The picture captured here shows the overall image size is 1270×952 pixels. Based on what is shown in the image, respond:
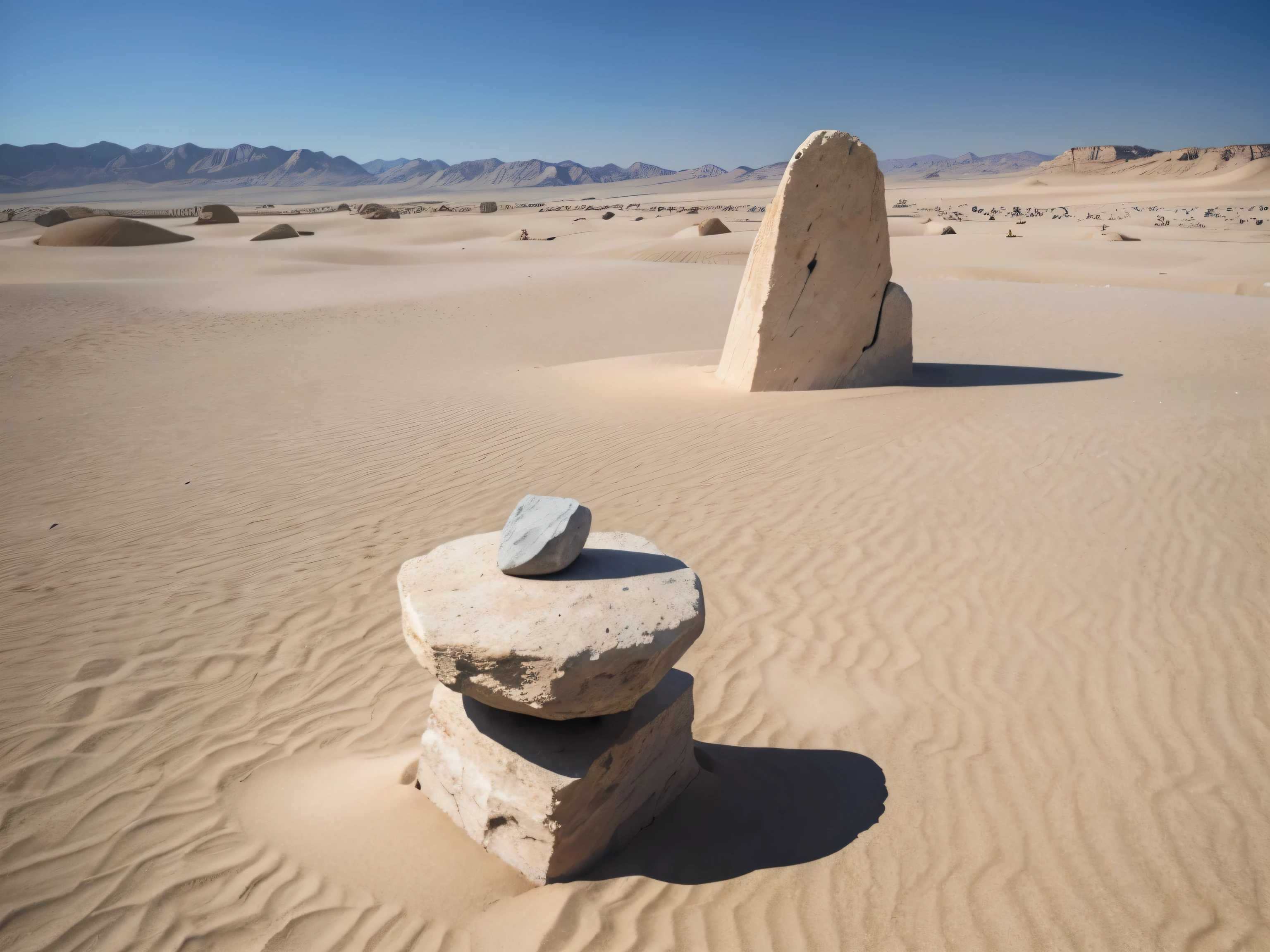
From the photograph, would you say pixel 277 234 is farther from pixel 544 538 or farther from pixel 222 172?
pixel 222 172

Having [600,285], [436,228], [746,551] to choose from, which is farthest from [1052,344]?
[436,228]

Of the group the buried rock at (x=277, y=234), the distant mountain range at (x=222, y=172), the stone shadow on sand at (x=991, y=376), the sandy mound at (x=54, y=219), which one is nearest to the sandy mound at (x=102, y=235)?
the buried rock at (x=277, y=234)

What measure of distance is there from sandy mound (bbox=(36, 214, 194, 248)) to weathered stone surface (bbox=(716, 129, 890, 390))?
91.0ft

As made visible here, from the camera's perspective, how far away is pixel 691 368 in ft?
37.9

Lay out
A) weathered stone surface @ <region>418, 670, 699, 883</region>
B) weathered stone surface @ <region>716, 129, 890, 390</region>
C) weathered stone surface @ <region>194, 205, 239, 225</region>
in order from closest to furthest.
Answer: weathered stone surface @ <region>418, 670, 699, 883</region> → weathered stone surface @ <region>716, 129, 890, 390</region> → weathered stone surface @ <region>194, 205, 239, 225</region>

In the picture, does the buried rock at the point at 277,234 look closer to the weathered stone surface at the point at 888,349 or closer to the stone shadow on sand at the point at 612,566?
the weathered stone surface at the point at 888,349

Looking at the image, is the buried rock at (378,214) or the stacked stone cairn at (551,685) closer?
the stacked stone cairn at (551,685)

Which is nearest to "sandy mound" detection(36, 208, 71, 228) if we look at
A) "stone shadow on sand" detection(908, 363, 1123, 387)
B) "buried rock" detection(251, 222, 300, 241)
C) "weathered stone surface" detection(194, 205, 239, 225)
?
"weathered stone surface" detection(194, 205, 239, 225)

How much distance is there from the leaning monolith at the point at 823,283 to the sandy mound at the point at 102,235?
91.0ft

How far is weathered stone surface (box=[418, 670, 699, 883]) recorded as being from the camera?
113 inches

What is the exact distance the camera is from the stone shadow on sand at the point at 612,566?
316 centimetres

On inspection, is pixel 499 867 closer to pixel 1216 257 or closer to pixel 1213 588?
pixel 1213 588

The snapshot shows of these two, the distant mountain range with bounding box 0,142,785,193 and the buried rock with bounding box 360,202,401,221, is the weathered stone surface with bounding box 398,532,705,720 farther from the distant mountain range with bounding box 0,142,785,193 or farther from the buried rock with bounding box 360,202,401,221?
the distant mountain range with bounding box 0,142,785,193

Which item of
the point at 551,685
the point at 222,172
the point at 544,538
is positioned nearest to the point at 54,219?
the point at 544,538
